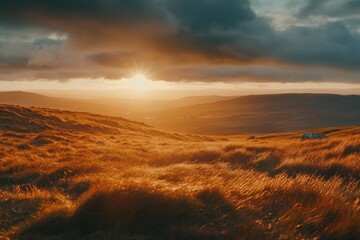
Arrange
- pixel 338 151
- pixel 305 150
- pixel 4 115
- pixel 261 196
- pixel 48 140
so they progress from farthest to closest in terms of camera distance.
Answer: pixel 4 115, pixel 48 140, pixel 305 150, pixel 338 151, pixel 261 196

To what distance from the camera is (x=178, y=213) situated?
609 cm

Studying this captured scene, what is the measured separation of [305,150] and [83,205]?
11.7m

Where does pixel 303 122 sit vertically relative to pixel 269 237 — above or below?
below

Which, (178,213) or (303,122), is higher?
(178,213)

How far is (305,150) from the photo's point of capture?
15773 millimetres

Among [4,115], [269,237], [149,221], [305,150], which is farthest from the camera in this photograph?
[4,115]

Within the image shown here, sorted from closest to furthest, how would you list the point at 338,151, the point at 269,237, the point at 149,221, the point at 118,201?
1. the point at 269,237
2. the point at 149,221
3. the point at 118,201
4. the point at 338,151

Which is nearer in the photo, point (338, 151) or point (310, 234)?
point (310, 234)

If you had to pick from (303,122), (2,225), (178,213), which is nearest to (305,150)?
(178,213)

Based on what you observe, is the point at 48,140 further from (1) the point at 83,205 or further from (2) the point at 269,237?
(2) the point at 269,237

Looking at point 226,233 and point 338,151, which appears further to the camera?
point 338,151

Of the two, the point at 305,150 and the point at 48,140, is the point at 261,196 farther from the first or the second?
the point at 48,140

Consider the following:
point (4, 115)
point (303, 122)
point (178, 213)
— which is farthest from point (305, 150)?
point (303, 122)

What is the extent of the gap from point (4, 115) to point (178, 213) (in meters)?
42.0
